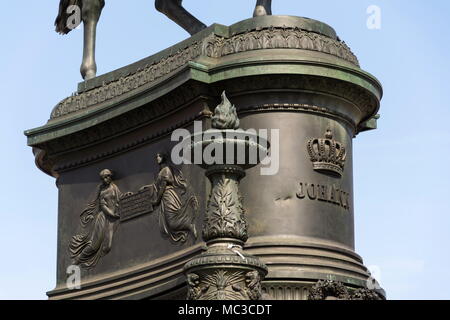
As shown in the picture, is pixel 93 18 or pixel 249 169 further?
pixel 93 18

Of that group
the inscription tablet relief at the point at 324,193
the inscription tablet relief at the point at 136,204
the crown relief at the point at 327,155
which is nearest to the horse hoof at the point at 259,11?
the crown relief at the point at 327,155

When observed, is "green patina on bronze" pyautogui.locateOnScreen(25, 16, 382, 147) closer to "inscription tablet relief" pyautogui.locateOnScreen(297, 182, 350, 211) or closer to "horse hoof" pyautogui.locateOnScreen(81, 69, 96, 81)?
"horse hoof" pyautogui.locateOnScreen(81, 69, 96, 81)

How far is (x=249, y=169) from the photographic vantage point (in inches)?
893

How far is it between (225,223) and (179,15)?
33.3 ft

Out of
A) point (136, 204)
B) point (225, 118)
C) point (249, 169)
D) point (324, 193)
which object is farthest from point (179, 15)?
point (225, 118)

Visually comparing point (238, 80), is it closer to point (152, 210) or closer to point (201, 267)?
point (152, 210)

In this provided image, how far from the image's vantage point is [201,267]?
17.4 meters

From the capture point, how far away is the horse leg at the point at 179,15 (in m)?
26.6

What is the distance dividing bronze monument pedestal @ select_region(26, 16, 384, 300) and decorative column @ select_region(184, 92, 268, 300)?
150 inches

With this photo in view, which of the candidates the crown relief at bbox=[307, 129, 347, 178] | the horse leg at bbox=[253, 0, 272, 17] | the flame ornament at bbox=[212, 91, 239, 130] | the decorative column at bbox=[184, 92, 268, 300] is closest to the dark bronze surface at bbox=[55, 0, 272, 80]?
the horse leg at bbox=[253, 0, 272, 17]

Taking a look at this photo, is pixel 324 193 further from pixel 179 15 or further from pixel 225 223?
pixel 179 15

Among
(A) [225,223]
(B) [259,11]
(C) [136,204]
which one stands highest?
(B) [259,11]

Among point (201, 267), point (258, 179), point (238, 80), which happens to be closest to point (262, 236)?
point (258, 179)
